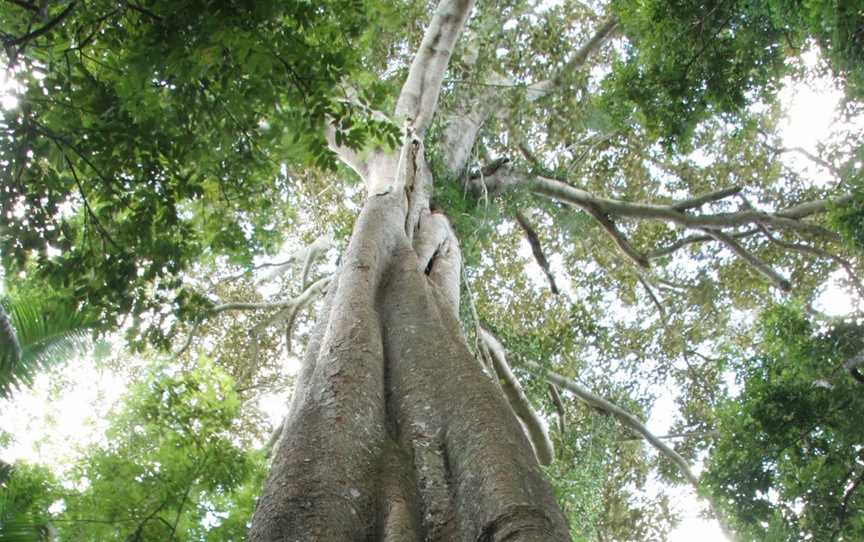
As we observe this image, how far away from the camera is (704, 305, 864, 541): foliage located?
4.63 metres

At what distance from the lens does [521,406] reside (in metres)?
7.77

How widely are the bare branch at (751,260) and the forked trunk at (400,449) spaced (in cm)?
601

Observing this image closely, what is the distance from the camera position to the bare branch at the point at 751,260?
8492 millimetres

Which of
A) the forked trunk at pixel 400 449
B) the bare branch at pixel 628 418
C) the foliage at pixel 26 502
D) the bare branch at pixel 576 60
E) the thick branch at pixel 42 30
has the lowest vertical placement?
the forked trunk at pixel 400 449

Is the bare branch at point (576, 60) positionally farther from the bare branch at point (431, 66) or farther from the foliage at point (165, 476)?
the foliage at point (165, 476)

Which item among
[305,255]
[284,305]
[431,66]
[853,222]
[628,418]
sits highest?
[305,255]

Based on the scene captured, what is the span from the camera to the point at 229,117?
3.91m

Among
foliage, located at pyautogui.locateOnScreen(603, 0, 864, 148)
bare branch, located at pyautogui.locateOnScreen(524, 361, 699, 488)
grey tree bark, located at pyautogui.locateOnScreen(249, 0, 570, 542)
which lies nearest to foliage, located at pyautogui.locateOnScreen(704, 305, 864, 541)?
foliage, located at pyautogui.locateOnScreen(603, 0, 864, 148)

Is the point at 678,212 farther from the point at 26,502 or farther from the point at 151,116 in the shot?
Answer: the point at 26,502

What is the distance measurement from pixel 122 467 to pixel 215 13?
406 cm

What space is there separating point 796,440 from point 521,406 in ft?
11.0

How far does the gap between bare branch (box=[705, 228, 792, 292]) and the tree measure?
1.4 inches

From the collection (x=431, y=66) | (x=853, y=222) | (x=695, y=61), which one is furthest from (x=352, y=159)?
(x=853, y=222)

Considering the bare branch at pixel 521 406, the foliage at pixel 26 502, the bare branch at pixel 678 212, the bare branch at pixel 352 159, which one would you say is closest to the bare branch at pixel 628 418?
the bare branch at pixel 521 406
